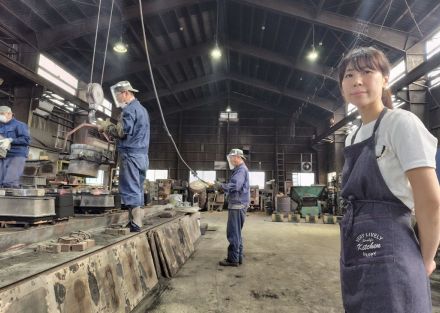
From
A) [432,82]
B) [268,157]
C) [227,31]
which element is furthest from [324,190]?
[227,31]

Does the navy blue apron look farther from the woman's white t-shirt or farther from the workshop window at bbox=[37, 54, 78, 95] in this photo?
the workshop window at bbox=[37, 54, 78, 95]

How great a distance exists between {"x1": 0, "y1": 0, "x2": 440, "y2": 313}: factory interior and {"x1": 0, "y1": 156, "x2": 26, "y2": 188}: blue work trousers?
0.03 metres

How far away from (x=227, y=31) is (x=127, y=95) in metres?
9.93

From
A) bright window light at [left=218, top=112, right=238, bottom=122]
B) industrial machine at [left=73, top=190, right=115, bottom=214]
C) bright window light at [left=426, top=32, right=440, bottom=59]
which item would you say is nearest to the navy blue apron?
industrial machine at [left=73, top=190, right=115, bottom=214]

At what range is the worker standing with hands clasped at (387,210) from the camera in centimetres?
82

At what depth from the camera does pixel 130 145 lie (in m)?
2.65

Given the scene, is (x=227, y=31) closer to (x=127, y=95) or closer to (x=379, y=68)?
(x=127, y=95)

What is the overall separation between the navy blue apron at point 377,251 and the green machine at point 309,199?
10.6m

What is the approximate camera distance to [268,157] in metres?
17.8

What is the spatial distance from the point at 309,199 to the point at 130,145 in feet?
32.7

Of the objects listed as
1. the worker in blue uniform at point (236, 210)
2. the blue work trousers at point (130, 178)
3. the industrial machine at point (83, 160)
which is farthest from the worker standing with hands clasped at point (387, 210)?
the worker in blue uniform at point (236, 210)

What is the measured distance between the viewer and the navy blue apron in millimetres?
827

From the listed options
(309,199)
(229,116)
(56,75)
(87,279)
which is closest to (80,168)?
(87,279)

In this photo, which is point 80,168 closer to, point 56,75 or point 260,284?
point 260,284
